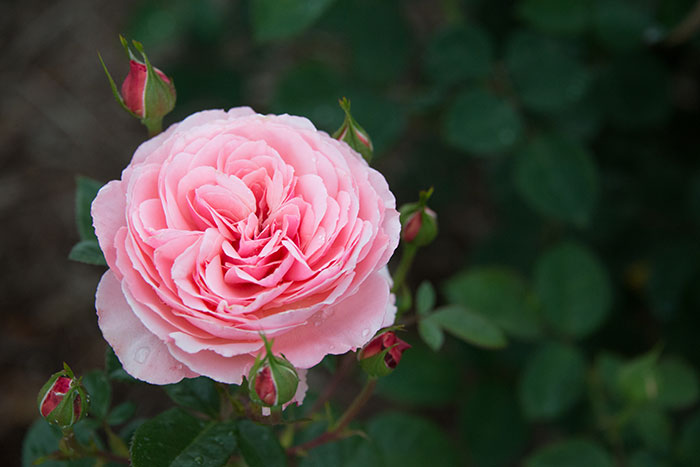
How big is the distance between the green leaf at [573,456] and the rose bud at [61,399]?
1011 millimetres

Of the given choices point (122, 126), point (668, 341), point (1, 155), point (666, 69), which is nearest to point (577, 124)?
point (666, 69)

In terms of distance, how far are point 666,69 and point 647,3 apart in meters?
0.19

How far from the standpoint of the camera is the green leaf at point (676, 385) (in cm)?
151

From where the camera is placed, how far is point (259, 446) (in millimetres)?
833

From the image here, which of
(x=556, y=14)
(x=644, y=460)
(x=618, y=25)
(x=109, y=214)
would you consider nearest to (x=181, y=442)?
(x=109, y=214)

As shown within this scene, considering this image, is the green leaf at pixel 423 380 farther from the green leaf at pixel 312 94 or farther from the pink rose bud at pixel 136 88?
the pink rose bud at pixel 136 88

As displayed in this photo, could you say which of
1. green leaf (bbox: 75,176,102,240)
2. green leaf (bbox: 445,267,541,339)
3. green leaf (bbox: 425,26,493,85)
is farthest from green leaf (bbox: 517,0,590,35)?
green leaf (bbox: 75,176,102,240)

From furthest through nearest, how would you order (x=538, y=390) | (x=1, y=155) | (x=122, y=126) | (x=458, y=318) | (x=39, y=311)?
(x=122, y=126) → (x=1, y=155) → (x=39, y=311) → (x=538, y=390) → (x=458, y=318)

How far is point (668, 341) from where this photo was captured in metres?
1.86

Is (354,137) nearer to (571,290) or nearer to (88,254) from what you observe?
(88,254)

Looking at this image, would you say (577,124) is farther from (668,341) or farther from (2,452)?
(2,452)

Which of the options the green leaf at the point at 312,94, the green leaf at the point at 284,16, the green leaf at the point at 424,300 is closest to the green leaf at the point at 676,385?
the green leaf at the point at 424,300

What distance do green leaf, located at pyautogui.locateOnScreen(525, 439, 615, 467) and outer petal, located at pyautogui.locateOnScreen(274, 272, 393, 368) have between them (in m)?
0.86

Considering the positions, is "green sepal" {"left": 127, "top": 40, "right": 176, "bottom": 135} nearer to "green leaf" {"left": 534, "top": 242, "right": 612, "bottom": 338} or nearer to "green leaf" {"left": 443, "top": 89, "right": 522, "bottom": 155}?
"green leaf" {"left": 443, "top": 89, "right": 522, "bottom": 155}
